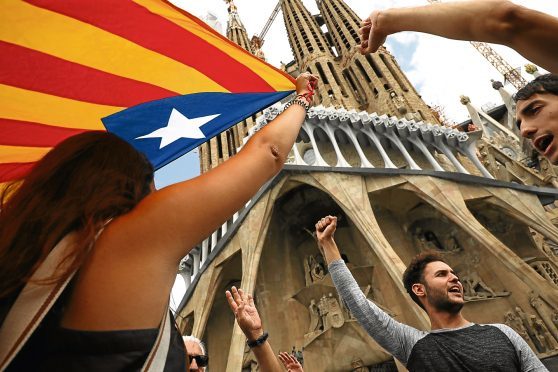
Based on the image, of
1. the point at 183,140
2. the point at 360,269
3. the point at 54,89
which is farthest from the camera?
the point at 360,269

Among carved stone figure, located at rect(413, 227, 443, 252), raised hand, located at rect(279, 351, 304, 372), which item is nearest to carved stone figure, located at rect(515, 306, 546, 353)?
carved stone figure, located at rect(413, 227, 443, 252)

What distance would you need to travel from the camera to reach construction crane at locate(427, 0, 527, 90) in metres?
39.3

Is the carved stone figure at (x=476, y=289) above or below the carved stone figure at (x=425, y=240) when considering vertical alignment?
below

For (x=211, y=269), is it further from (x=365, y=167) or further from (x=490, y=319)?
(x=490, y=319)

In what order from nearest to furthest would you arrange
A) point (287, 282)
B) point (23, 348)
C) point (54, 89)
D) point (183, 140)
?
point (23, 348) < point (54, 89) < point (183, 140) < point (287, 282)

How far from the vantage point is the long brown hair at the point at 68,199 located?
0.79 metres

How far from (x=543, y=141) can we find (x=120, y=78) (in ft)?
Answer: 9.08

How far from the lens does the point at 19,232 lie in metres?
0.82

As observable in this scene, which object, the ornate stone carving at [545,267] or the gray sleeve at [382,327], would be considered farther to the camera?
the ornate stone carving at [545,267]

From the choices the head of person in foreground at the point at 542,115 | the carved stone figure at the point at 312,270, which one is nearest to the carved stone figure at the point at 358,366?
the carved stone figure at the point at 312,270

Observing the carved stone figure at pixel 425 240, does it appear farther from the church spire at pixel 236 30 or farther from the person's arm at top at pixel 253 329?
the church spire at pixel 236 30

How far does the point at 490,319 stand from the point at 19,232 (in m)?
13.4

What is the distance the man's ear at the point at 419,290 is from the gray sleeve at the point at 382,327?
25 cm

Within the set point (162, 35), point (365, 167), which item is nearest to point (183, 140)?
point (162, 35)
